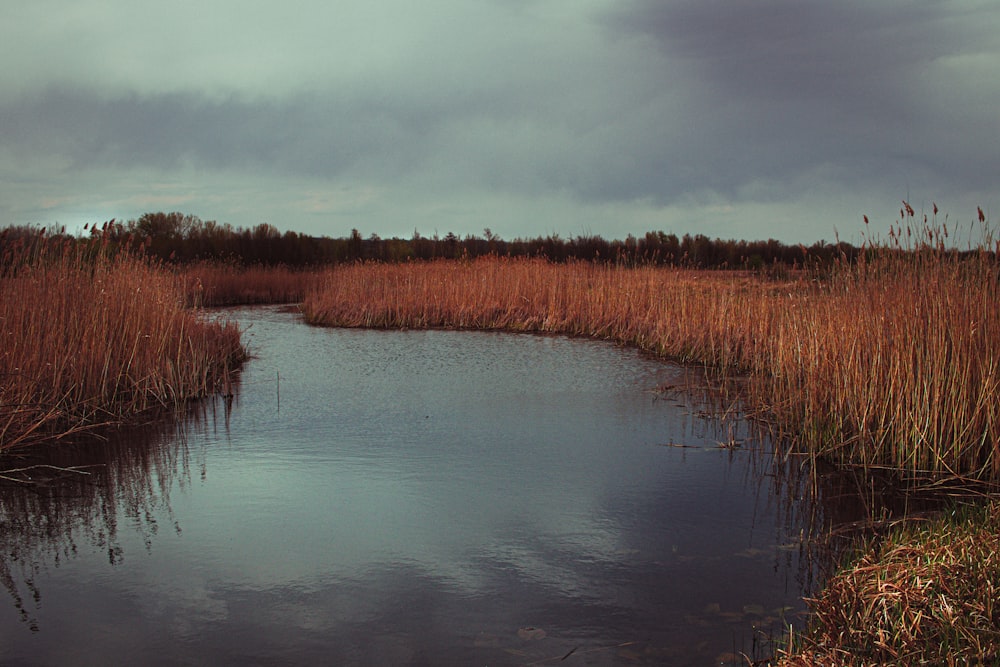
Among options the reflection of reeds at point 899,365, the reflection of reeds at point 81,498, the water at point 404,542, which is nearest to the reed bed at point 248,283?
the water at point 404,542

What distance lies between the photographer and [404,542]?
3799 mm

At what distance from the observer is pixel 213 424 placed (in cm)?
635

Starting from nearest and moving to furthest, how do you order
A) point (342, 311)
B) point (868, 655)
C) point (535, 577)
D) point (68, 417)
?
point (868, 655)
point (535, 577)
point (68, 417)
point (342, 311)

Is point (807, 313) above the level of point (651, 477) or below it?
above

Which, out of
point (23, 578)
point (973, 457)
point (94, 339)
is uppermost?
point (94, 339)

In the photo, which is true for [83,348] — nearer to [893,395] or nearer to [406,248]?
[893,395]

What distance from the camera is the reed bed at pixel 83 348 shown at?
5684 mm

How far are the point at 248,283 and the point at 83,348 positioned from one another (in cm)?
1429

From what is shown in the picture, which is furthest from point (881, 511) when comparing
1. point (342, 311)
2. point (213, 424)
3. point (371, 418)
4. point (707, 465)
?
point (342, 311)

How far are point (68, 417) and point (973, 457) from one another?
6.45 meters

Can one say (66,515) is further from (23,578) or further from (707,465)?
(707,465)

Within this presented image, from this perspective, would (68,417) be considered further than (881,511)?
Yes

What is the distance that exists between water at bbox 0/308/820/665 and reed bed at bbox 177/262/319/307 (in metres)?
12.9

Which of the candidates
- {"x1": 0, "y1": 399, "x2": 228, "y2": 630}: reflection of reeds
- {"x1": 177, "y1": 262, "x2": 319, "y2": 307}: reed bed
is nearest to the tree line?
{"x1": 177, "y1": 262, "x2": 319, "y2": 307}: reed bed
